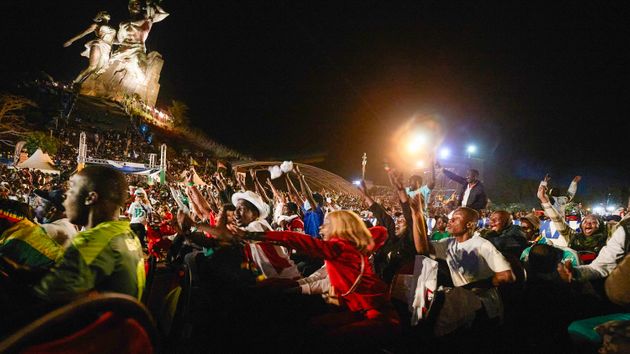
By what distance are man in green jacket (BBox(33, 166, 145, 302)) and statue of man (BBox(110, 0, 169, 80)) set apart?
56156mm

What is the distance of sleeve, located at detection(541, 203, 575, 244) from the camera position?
557 cm

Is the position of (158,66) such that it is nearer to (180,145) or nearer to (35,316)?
(180,145)

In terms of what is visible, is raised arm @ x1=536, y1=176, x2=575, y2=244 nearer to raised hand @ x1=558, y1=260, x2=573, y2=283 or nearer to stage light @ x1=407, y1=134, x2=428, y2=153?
raised hand @ x1=558, y1=260, x2=573, y2=283

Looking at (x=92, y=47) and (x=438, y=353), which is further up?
(x=92, y=47)

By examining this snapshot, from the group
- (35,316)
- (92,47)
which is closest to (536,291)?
(35,316)

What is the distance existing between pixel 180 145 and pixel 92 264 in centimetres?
5141

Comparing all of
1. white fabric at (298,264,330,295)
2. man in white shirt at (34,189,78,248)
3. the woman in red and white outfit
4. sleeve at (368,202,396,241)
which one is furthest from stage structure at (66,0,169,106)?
the woman in red and white outfit

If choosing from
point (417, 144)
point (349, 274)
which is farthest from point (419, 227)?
point (417, 144)

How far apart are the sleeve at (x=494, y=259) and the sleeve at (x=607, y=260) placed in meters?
0.61

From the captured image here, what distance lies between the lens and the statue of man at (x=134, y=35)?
5053cm

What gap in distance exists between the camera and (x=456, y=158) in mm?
53719

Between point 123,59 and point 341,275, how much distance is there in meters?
56.6

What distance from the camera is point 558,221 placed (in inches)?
226

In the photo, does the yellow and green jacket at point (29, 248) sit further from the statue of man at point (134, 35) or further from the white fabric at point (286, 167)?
the statue of man at point (134, 35)
